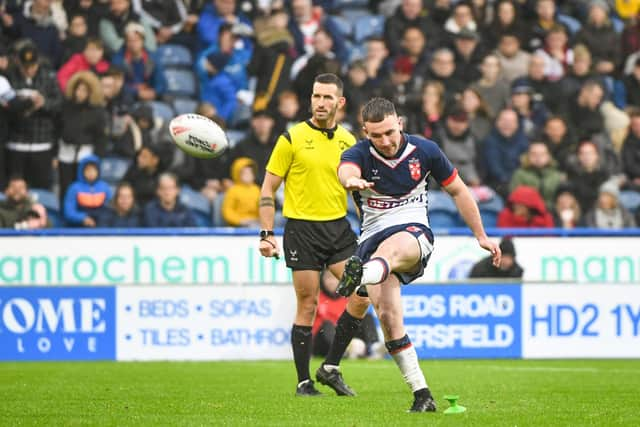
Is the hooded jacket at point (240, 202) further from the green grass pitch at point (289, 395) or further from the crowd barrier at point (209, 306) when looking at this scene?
the green grass pitch at point (289, 395)

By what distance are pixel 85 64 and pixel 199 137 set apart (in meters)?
8.97

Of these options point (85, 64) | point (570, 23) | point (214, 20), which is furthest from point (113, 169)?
point (570, 23)

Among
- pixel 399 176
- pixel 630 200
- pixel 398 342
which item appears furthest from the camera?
pixel 630 200

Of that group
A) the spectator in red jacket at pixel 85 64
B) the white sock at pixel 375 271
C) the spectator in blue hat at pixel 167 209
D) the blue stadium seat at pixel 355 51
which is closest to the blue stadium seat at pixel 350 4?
the blue stadium seat at pixel 355 51

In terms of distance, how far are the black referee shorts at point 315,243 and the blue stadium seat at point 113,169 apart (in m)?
8.42

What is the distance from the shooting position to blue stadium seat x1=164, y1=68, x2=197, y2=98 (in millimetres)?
20203

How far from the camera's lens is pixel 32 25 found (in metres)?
19.5

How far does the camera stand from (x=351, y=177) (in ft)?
27.5

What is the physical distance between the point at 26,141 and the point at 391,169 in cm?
1008

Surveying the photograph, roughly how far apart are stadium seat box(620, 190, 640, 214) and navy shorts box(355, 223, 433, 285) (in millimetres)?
11279

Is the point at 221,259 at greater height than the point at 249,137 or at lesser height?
lesser

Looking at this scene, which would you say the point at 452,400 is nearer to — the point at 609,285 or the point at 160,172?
the point at 609,285

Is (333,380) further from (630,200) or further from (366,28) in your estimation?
(366,28)

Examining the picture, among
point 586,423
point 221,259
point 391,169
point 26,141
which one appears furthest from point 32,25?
point 586,423
